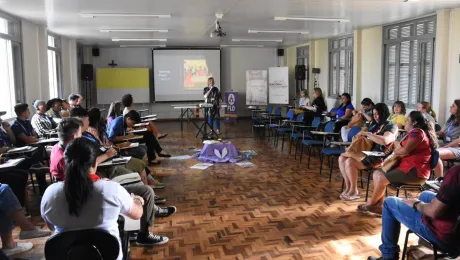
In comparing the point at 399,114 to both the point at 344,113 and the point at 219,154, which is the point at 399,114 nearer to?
the point at 344,113

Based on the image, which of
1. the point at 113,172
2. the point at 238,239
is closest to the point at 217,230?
the point at 238,239

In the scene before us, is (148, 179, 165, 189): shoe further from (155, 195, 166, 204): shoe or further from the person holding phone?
the person holding phone

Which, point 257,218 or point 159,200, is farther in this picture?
point 159,200

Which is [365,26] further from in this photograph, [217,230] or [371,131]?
[217,230]

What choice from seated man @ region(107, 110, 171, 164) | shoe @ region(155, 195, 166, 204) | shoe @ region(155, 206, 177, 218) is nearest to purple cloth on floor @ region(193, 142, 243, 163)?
seated man @ region(107, 110, 171, 164)

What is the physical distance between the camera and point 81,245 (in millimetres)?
2160

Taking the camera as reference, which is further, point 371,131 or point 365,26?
point 365,26

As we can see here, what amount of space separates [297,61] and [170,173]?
9540 millimetres

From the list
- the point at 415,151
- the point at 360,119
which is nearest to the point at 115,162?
the point at 415,151

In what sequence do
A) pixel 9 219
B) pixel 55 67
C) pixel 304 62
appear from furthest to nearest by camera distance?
pixel 304 62 → pixel 55 67 → pixel 9 219

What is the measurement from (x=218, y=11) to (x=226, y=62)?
9.00m

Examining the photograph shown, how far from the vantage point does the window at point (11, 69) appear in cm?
801

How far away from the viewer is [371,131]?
5660 millimetres

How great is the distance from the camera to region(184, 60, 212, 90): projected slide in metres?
15.8
